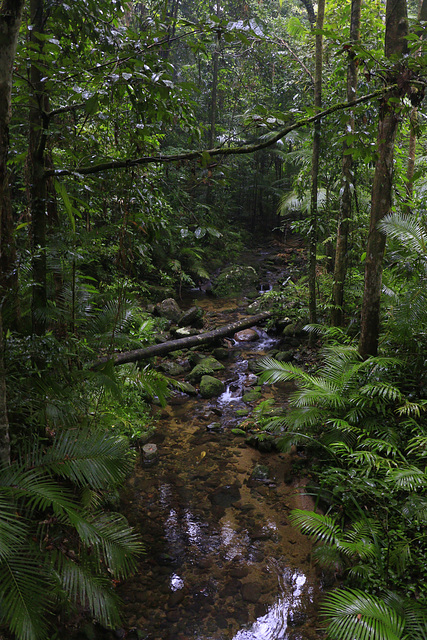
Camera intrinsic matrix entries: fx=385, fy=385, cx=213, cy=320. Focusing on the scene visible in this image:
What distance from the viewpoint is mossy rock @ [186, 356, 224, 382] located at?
7.34 meters

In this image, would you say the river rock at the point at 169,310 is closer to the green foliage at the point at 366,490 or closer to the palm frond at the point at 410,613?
the green foliage at the point at 366,490

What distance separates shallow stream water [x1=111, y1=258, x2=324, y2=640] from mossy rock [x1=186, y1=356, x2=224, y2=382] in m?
1.52

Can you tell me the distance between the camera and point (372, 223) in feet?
16.1

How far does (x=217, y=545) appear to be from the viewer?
3.70 metres

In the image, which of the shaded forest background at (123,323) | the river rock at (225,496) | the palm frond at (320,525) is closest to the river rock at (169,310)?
the shaded forest background at (123,323)

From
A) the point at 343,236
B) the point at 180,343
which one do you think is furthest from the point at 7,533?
the point at 343,236

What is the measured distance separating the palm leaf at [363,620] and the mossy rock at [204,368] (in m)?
4.98

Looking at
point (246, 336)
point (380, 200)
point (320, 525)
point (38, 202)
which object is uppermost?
point (38, 202)

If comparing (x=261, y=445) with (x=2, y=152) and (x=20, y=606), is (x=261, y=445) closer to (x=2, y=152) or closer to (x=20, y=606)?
(x=20, y=606)

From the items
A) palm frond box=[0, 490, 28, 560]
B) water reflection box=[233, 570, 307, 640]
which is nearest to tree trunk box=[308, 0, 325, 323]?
water reflection box=[233, 570, 307, 640]

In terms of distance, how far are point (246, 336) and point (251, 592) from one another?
637 cm

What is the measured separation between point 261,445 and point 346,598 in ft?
8.30

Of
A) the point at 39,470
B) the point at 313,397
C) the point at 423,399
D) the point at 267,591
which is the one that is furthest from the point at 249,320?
the point at 39,470

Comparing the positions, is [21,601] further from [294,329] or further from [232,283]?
[232,283]
